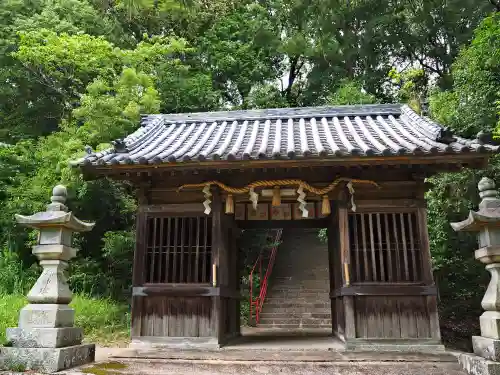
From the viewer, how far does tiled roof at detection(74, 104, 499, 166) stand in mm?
6574

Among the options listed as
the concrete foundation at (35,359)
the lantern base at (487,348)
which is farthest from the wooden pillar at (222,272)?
the lantern base at (487,348)

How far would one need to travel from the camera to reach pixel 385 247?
7.47m

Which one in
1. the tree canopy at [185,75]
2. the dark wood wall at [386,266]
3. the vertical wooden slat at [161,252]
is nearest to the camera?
the dark wood wall at [386,266]

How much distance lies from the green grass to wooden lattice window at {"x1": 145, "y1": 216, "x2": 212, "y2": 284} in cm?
328

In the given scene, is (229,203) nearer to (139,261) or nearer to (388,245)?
(139,261)

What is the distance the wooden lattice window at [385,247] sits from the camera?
7305mm

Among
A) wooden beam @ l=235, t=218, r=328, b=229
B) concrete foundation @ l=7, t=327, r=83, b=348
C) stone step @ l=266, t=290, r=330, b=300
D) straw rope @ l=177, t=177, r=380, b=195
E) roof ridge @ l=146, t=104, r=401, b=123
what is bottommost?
concrete foundation @ l=7, t=327, r=83, b=348

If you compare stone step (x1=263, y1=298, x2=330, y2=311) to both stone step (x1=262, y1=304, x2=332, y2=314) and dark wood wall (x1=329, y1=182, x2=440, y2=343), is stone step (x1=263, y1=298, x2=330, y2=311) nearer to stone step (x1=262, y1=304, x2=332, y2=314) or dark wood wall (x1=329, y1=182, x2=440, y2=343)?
stone step (x1=262, y1=304, x2=332, y2=314)

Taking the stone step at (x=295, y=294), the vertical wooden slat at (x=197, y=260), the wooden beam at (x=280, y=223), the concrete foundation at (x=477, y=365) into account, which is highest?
the wooden beam at (x=280, y=223)

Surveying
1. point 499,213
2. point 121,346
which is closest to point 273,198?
point 499,213

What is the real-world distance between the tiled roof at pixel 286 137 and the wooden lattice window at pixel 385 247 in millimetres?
1384

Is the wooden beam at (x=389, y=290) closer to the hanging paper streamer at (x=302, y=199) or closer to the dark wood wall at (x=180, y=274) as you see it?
the hanging paper streamer at (x=302, y=199)

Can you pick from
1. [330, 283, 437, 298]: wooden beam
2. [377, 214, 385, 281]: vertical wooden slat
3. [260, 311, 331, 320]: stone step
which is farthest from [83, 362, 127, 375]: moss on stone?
[260, 311, 331, 320]: stone step

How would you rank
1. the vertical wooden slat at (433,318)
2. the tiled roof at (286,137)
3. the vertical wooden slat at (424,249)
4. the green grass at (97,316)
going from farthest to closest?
the green grass at (97,316) < the vertical wooden slat at (424,249) < the vertical wooden slat at (433,318) < the tiled roof at (286,137)
